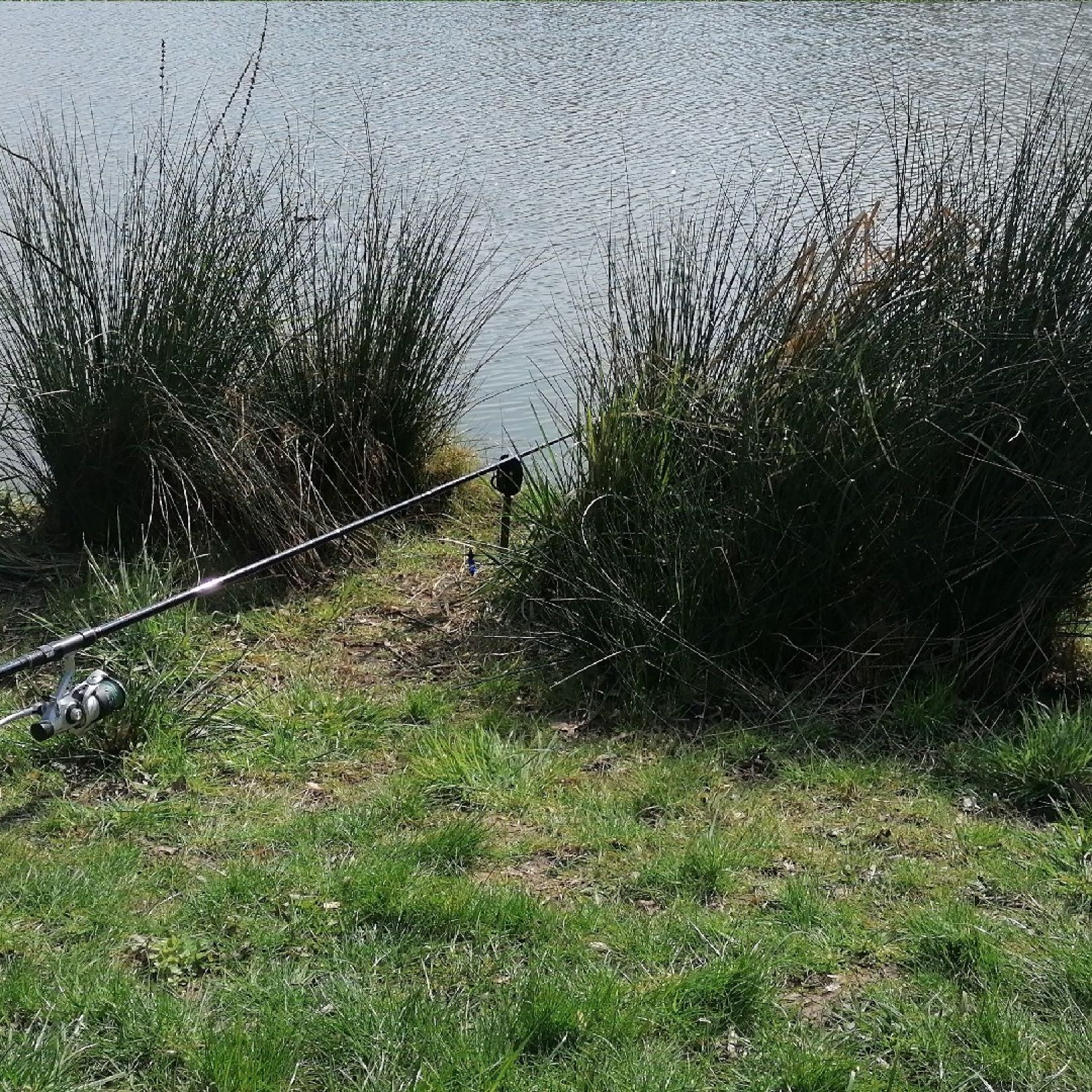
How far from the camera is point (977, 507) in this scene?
13.8 feet

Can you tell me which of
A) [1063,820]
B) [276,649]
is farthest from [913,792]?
[276,649]

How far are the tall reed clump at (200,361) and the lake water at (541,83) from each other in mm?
1752

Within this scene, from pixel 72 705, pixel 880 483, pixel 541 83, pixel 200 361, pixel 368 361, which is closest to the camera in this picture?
pixel 72 705

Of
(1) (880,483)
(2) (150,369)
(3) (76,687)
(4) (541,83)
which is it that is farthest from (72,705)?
(4) (541,83)

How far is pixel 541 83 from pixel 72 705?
13820mm

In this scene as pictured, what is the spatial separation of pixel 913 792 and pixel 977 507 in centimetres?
107

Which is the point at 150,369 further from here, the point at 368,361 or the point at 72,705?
the point at 72,705

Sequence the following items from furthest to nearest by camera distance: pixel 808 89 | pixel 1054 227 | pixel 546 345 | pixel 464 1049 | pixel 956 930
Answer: pixel 808 89
pixel 546 345
pixel 1054 227
pixel 956 930
pixel 464 1049

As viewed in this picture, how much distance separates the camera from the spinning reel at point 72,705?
3.35m

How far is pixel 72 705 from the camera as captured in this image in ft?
11.2

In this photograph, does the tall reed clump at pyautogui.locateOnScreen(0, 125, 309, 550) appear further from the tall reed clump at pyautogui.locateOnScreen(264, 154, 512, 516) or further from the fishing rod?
the fishing rod

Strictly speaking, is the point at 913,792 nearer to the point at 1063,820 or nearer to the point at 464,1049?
the point at 1063,820

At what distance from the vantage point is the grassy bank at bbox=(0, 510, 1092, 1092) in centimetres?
245

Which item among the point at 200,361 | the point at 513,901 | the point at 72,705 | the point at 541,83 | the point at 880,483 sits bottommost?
the point at 513,901
